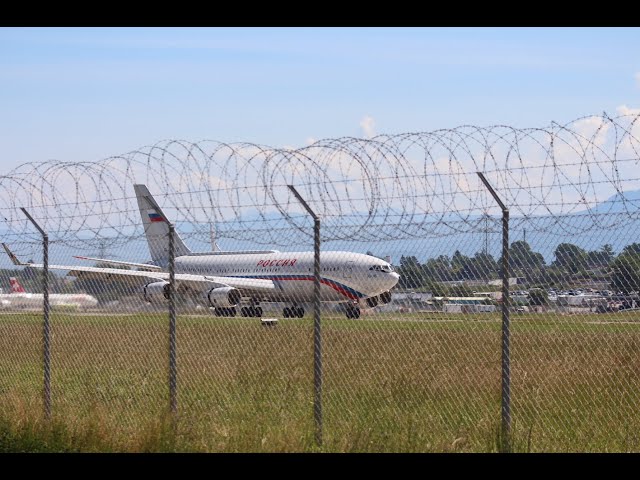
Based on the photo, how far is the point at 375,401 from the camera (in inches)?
484

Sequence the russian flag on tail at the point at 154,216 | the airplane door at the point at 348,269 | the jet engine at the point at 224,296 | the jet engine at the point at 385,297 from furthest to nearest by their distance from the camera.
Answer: the russian flag on tail at the point at 154,216
the jet engine at the point at 224,296
the airplane door at the point at 348,269
the jet engine at the point at 385,297

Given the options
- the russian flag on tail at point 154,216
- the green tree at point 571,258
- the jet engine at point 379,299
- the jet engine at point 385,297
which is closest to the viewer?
the green tree at point 571,258

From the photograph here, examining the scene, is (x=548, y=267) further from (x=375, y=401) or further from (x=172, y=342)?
(x=172, y=342)

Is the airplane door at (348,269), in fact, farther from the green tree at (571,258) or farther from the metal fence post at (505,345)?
the metal fence post at (505,345)

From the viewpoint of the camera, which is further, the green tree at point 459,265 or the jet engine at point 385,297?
the jet engine at point 385,297

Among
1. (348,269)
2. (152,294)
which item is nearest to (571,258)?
(152,294)

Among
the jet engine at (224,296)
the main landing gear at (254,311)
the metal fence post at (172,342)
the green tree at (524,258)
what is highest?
the green tree at (524,258)

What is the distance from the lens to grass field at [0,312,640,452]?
9.89 meters

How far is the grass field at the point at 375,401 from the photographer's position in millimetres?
9891

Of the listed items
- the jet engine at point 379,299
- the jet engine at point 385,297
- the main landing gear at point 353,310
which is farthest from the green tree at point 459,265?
the main landing gear at point 353,310

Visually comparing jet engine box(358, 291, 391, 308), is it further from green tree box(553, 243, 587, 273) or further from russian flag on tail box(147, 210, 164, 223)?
russian flag on tail box(147, 210, 164, 223)

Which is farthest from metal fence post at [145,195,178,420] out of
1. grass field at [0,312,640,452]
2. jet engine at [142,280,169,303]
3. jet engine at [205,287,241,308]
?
jet engine at [205,287,241,308]

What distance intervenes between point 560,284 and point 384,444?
2225mm
